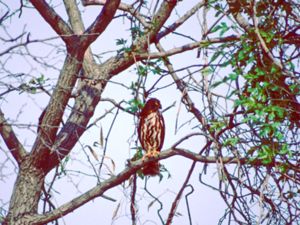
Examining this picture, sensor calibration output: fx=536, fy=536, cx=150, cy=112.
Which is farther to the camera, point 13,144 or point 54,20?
point 54,20

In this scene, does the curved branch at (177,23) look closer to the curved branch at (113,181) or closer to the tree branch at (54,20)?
the tree branch at (54,20)

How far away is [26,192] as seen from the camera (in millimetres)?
4344

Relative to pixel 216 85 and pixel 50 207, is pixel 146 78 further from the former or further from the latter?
pixel 50 207

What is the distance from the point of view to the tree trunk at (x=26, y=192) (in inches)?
169

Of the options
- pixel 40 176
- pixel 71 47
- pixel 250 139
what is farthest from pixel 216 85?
pixel 40 176

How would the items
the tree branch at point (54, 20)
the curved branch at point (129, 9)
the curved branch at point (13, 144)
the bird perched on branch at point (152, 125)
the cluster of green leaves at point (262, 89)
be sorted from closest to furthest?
the cluster of green leaves at point (262, 89), the curved branch at point (13, 144), the tree branch at point (54, 20), the curved branch at point (129, 9), the bird perched on branch at point (152, 125)

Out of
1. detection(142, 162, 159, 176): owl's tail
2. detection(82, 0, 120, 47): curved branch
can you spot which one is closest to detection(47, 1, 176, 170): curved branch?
detection(82, 0, 120, 47): curved branch

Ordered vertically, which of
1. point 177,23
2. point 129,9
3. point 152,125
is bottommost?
point 152,125

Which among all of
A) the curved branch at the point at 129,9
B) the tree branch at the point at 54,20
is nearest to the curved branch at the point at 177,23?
the curved branch at the point at 129,9

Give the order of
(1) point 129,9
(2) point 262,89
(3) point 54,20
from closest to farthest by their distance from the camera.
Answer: (2) point 262,89 < (3) point 54,20 < (1) point 129,9

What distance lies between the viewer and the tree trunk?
169 inches

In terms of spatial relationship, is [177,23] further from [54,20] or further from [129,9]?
[54,20]

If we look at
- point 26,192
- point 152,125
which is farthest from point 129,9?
point 26,192

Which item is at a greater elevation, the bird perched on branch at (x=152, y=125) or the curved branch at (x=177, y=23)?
the curved branch at (x=177, y=23)
